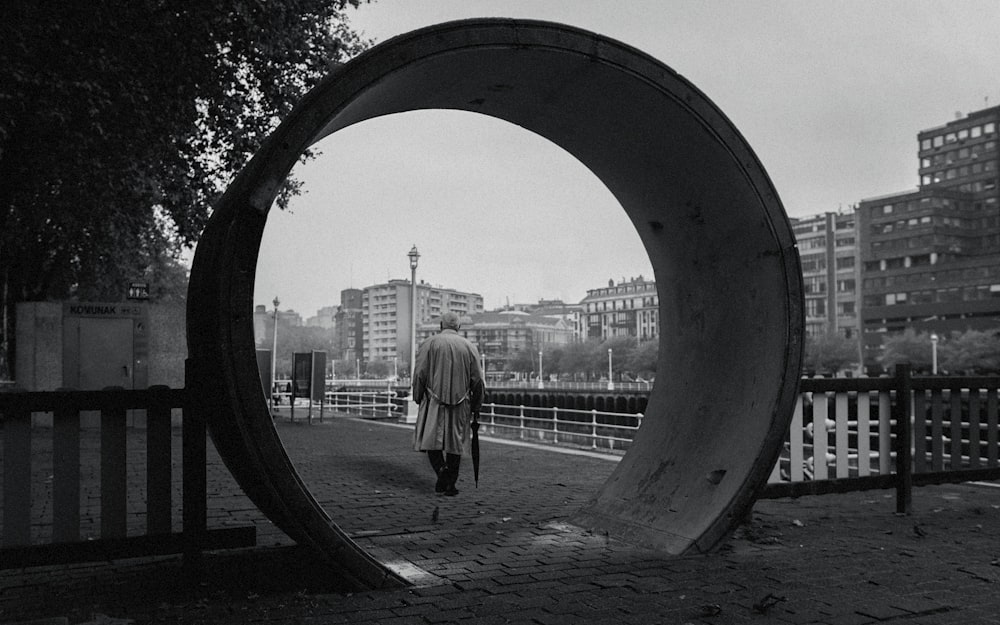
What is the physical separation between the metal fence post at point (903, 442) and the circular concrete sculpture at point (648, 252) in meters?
2.00

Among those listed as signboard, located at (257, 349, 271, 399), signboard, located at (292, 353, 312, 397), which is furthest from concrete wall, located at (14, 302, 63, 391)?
signboard, located at (292, 353, 312, 397)

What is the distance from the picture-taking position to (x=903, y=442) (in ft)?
24.1

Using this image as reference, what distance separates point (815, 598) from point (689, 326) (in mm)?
2574

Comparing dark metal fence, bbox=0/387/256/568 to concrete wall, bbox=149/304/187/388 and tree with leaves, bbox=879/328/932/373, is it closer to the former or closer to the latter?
concrete wall, bbox=149/304/187/388

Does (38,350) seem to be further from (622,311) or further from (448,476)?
(622,311)

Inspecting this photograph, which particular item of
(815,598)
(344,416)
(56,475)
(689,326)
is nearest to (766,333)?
(689,326)

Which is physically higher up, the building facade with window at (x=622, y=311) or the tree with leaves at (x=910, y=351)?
the building facade with window at (x=622, y=311)

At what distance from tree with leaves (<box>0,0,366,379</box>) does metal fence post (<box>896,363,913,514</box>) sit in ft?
32.3

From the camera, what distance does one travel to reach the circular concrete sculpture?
4.38 m

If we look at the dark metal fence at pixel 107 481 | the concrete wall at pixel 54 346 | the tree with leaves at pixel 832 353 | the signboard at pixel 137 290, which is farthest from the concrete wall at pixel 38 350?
the tree with leaves at pixel 832 353

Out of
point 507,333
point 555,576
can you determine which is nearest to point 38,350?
point 555,576

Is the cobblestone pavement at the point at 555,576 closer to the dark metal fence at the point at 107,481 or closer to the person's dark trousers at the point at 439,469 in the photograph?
the dark metal fence at the point at 107,481

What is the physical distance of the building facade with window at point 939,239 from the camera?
9625cm

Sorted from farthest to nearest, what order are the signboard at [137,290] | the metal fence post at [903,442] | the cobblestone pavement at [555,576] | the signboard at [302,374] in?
the signboard at [302,374] < the signboard at [137,290] < the metal fence post at [903,442] < the cobblestone pavement at [555,576]
